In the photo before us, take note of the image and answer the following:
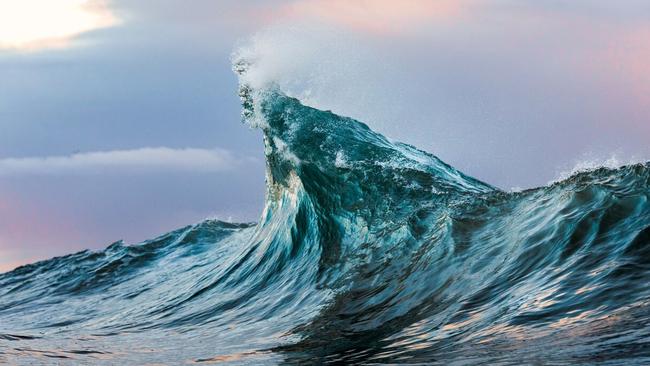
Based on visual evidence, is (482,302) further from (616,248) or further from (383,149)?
(383,149)

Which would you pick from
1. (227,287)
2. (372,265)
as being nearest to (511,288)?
(372,265)

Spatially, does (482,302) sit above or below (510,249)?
below

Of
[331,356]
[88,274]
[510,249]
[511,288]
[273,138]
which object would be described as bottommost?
[331,356]

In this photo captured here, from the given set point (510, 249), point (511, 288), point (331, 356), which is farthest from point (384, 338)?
point (510, 249)

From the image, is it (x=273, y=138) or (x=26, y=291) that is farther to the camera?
(x=26, y=291)

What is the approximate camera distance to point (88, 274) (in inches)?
744

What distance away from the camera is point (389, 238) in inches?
466

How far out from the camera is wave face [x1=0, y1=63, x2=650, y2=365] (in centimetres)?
686

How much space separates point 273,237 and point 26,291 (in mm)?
7147

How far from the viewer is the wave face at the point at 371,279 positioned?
22.5 feet

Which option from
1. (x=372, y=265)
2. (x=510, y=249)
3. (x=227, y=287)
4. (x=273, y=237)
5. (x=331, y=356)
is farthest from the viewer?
(x=273, y=237)

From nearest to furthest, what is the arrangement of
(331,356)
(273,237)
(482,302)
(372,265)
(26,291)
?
(331,356), (482,302), (372,265), (273,237), (26,291)

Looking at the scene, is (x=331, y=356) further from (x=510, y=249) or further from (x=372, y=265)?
(x=372, y=265)

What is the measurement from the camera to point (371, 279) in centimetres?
1059
